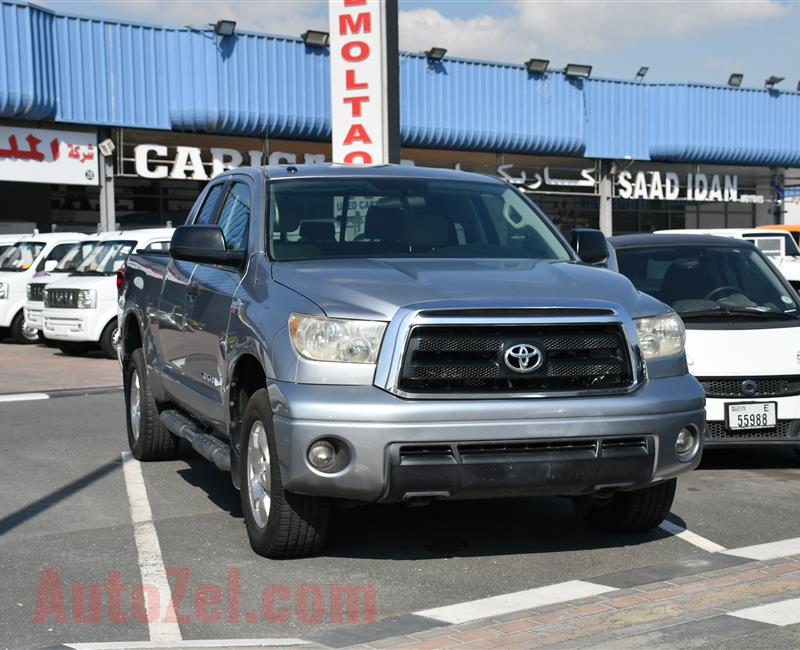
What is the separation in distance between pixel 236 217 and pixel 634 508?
9.27 ft

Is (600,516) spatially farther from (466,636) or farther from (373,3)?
(373,3)

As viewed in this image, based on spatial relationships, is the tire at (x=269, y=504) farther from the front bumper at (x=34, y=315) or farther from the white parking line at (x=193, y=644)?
the front bumper at (x=34, y=315)

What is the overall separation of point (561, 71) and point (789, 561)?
1265 inches

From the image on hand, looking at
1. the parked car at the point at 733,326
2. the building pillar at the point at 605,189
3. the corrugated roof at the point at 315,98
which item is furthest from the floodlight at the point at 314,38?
the parked car at the point at 733,326

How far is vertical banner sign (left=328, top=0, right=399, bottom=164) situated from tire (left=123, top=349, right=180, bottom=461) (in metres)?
10.5

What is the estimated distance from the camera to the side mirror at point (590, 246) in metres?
7.30

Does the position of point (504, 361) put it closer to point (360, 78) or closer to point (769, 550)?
point (769, 550)

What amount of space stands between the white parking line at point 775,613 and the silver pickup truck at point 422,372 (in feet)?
2.94

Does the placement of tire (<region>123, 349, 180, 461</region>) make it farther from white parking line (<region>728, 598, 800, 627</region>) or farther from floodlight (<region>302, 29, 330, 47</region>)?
floodlight (<region>302, 29, 330, 47</region>)

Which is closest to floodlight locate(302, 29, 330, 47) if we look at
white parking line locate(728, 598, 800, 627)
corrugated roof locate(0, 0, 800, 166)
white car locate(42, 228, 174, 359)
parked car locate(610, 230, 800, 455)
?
corrugated roof locate(0, 0, 800, 166)

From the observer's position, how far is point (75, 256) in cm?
2050

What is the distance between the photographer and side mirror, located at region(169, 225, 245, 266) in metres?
6.84

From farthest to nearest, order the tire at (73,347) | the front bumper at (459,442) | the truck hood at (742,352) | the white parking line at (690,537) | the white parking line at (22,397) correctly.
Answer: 1. the tire at (73,347)
2. the white parking line at (22,397)
3. the truck hood at (742,352)
4. the white parking line at (690,537)
5. the front bumper at (459,442)

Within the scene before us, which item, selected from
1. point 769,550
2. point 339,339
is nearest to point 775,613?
point 769,550
